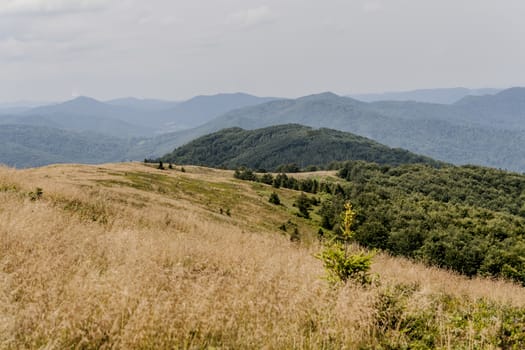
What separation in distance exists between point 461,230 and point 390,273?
78882mm

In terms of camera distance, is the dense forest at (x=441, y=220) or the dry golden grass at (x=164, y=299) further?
the dense forest at (x=441, y=220)

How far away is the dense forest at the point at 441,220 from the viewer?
217 ft

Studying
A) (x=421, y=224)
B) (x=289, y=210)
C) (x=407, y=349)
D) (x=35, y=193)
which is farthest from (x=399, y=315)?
(x=421, y=224)

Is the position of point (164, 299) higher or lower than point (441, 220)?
higher

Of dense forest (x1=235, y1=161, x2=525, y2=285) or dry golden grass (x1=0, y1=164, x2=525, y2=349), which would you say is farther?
dense forest (x1=235, y1=161, x2=525, y2=285)

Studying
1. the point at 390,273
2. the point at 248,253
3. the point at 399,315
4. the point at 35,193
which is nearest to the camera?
the point at 399,315

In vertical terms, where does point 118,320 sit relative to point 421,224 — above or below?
above

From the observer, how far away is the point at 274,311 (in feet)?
20.1

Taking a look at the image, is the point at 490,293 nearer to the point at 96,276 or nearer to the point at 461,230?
the point at 96,276

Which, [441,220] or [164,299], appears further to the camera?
[441,220]

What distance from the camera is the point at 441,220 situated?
87.4 metres

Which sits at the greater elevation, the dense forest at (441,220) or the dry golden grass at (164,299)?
the dry golden grass at (164,299)

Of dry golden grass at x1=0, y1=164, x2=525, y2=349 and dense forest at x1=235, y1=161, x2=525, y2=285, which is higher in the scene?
dry golden grass at x1=0, y1=164, x2=525, y2=349

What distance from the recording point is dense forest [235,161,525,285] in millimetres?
66188
